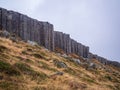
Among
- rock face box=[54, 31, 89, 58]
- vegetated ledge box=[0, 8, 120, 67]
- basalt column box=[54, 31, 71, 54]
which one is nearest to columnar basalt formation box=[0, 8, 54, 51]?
vegetated ledge box=[0, 8, 120, 67]

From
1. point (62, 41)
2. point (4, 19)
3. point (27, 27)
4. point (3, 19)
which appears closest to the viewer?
point (3, 19)

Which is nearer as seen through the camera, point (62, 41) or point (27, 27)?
point (27, 27)

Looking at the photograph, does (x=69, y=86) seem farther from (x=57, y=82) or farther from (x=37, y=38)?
(x=37, y=38)

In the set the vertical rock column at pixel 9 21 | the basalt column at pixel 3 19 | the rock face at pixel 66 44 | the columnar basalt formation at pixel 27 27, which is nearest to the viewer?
the basalt column at pixel 3 19

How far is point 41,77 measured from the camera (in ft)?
79.9

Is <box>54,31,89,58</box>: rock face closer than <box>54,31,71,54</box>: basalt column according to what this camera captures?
No

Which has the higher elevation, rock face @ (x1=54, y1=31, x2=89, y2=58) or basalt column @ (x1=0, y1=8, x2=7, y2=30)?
basalt column @ (x1=0, y1=8, x2=7, y2=30)

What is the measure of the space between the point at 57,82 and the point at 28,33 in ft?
91.8

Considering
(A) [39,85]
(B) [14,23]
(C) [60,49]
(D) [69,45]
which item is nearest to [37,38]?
(B) [14,23]

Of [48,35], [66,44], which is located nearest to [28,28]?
[48,35]

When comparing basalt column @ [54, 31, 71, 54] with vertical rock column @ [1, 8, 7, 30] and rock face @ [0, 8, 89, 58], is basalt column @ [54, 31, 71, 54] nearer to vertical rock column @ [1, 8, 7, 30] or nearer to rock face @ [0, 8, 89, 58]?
rock face @ [0, 8, 89, 58]

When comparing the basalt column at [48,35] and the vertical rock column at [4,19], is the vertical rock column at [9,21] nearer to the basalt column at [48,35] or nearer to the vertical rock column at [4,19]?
the vertical rock column at [4,19]

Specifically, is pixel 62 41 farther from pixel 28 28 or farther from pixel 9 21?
pixel 9 21

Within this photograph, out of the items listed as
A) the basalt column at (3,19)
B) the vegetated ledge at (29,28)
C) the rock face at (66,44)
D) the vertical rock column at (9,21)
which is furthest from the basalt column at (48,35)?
the basalt column at (3,19)
